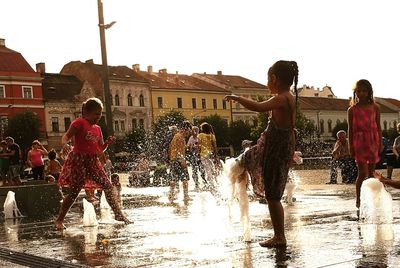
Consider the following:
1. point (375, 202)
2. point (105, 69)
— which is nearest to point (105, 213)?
point (375, 202)

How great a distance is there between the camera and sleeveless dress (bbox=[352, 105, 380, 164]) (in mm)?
7355

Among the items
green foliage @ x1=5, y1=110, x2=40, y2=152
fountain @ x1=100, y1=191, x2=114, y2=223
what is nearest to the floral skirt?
fountain @ x1=100, y1=191, x2=114, y2=223

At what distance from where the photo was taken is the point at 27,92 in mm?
72875

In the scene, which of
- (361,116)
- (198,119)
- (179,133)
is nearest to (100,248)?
(361,116)

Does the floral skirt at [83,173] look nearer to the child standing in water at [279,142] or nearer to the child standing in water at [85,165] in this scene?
the child standing in water at [85,165]

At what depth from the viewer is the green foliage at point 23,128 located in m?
65.2

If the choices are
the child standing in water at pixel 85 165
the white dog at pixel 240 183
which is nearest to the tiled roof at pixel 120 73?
the child standing in water at pixel 85 165

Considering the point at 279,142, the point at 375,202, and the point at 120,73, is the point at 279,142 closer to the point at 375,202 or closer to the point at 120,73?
the point at 375,202

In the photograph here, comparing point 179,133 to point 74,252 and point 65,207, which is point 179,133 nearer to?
point 65,207

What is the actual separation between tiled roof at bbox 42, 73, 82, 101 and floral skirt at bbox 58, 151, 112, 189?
228ft

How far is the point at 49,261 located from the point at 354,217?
11.1ft

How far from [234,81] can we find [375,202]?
9965 centimetres

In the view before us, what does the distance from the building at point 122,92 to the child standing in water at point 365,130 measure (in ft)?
247

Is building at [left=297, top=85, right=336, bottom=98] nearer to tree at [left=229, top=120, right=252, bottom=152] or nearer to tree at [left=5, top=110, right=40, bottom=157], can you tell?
tree at [left=229, top=120, right=252, bottom=152]
